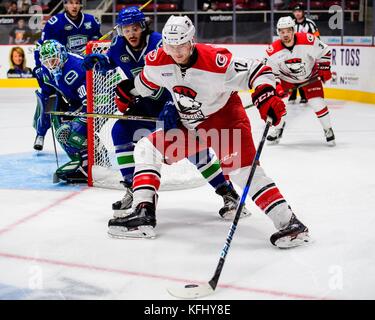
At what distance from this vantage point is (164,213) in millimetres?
3434

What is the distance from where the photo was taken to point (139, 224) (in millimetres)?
2938

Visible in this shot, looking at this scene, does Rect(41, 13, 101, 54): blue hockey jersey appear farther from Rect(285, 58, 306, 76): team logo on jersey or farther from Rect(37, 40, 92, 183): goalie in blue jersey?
Rect(285, 58, 306, 76): team logo on jersey

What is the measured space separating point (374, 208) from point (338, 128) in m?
2.85

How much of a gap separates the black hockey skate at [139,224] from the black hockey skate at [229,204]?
449 millimetres

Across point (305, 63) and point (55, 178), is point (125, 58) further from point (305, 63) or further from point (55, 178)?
point (305, 63)

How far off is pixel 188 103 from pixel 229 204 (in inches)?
24.1

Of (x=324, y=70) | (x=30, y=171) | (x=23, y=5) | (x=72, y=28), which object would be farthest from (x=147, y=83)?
(x=23, y=5)

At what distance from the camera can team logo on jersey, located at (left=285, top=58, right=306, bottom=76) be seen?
5348mm

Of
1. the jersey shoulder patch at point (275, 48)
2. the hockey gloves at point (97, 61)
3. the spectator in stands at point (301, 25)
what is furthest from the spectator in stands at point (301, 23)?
the hockey gloves at point (97, 61)

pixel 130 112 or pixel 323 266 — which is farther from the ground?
pixel 130 112

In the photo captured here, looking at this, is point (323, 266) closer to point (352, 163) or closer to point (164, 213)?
point (164, 213)
